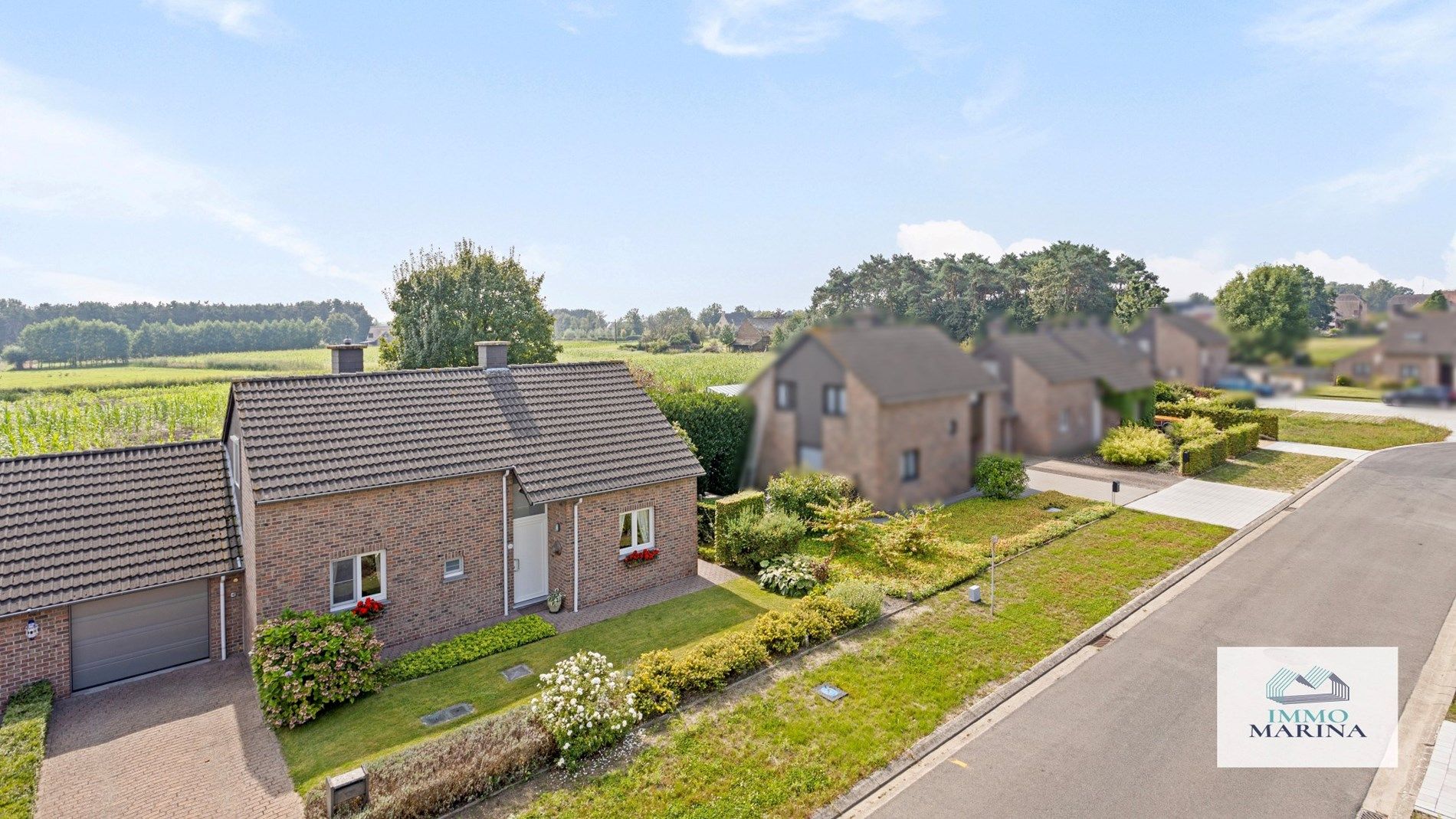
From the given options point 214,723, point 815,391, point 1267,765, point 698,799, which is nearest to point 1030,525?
point 1267,765

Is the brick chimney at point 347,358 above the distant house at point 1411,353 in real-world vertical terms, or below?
above

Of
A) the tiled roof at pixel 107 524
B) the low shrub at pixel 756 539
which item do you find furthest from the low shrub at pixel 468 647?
the low shrub at pixel 756 539

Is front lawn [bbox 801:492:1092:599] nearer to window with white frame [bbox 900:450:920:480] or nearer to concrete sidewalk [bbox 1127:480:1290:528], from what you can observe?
concrete sidewalk [bbox 1127:480:1290:528]

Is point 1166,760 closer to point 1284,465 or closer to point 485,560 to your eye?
Answer: point 485,560

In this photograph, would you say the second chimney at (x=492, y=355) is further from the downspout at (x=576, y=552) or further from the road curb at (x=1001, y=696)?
the road curb at (x=1001, y=696)

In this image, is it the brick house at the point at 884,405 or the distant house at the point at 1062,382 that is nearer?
the distant house at the point at 1062,382

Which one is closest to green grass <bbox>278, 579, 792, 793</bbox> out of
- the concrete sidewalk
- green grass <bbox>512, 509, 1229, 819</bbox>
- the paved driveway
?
the paved driveway
